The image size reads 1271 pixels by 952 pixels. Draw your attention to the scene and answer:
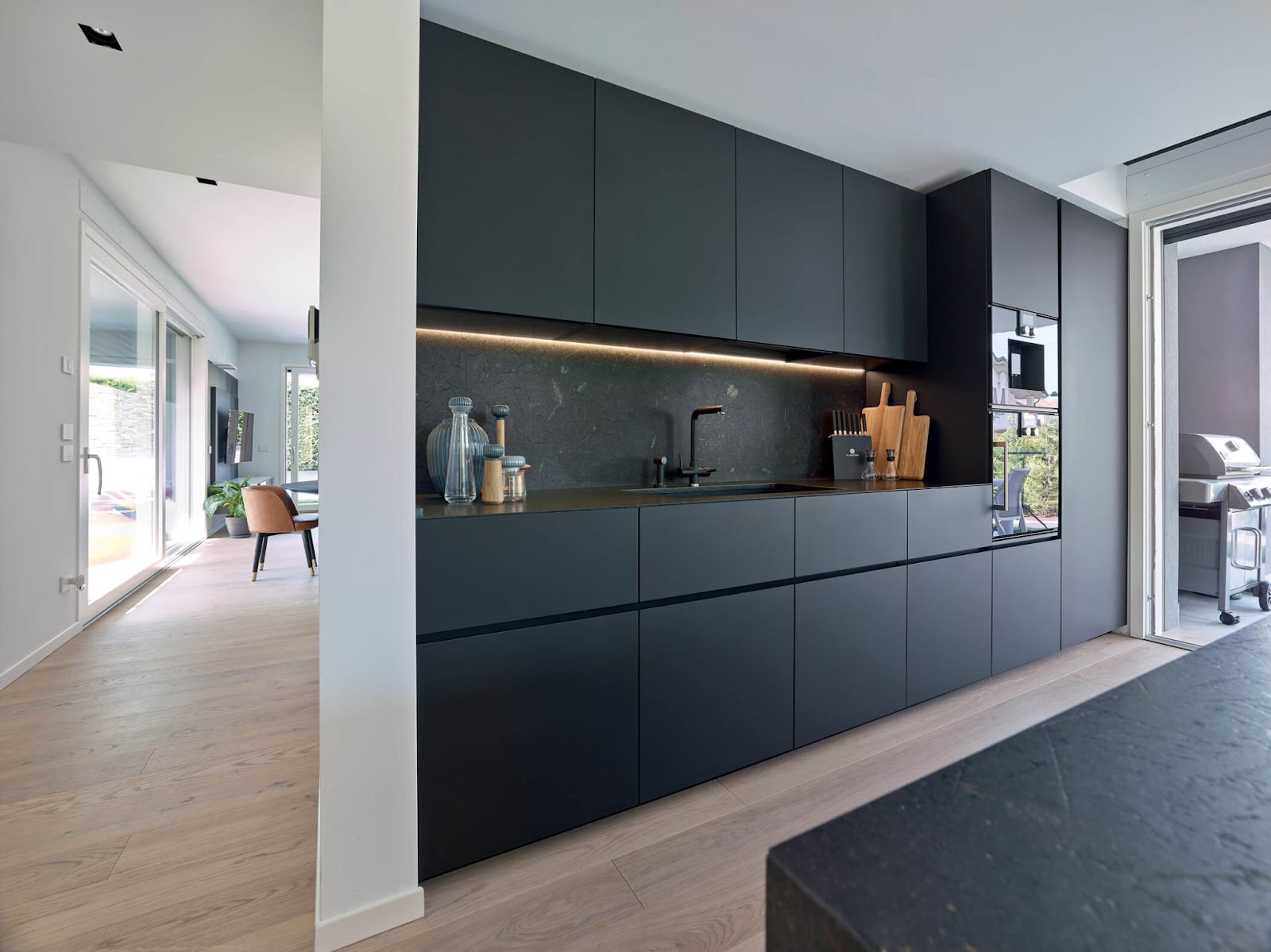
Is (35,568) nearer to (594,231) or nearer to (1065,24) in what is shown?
(594,231)

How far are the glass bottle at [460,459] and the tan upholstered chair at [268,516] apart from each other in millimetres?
4125

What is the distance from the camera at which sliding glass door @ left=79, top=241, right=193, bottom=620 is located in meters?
3.93

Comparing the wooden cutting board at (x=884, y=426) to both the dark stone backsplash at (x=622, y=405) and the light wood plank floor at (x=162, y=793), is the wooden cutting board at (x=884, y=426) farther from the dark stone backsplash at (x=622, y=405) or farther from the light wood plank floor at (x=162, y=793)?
the light wood plank floor at (x=162, y=793)

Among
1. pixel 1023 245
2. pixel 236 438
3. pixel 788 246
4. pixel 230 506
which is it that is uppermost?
pixel 1023 245

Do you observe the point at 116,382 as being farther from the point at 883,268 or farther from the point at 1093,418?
the point at 1093,418

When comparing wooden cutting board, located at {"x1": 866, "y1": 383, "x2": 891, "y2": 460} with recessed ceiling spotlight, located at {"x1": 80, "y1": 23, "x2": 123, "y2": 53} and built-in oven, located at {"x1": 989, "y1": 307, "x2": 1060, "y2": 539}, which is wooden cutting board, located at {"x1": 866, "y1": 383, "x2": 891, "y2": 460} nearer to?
built-in oven, located at {"x1": 989, "y1": 307, "x2": 1060, "y2": 539}

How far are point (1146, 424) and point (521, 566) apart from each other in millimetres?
3817

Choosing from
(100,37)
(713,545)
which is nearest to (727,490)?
(713,545)

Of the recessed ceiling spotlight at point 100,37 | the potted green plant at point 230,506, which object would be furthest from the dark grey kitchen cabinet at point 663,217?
the potted green plant at point 230,506

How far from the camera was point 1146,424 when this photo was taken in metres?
3.46

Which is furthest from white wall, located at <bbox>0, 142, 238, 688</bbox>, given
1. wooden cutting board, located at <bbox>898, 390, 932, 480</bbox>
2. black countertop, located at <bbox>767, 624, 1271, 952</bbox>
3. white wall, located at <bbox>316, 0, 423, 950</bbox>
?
wooden cutting board, located at <bbox>898, 390, 932, 480</bbox>

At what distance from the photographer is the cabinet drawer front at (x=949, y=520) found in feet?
8.30

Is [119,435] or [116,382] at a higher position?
[116,382]

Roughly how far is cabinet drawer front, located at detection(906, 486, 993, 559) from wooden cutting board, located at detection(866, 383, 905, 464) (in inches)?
19.1
